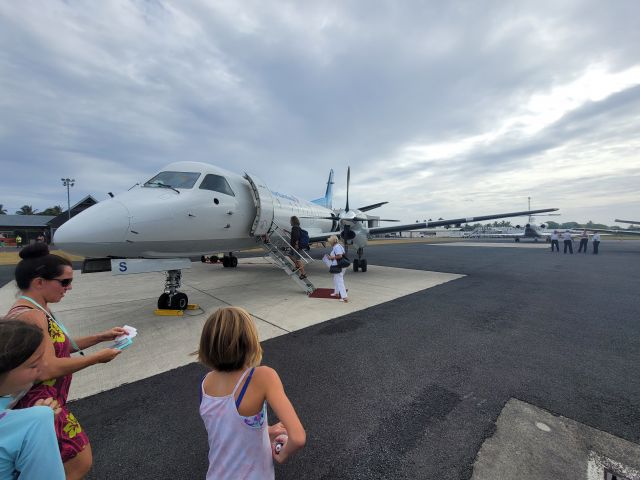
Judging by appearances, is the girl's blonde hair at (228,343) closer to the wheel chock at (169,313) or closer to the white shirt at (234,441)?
the white shirt at (234,441)

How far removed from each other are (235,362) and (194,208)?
5.45 metres

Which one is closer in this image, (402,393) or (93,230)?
(402,393)

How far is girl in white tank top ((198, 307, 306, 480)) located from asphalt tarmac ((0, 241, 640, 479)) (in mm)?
983

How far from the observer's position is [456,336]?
4.89m

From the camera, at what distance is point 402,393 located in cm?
323

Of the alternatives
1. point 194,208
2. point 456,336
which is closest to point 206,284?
point 194,208

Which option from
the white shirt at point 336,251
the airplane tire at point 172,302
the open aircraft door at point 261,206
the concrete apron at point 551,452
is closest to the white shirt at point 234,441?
the concrete apron at point 551,452

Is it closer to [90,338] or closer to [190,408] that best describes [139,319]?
[190,408]

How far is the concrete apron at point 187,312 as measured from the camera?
4.03 meters

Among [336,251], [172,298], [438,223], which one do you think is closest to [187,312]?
[172,298]

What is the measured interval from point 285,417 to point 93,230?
508 centimetres

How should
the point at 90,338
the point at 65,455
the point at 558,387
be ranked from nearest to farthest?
the point at 65,455 → the point at 90,338 → the point at 558,387

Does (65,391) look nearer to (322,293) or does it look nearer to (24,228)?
(322,293)

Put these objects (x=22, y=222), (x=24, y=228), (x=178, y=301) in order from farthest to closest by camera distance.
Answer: (x=22, y=222) → (x=24, y=228) → (x=178, y=301)
